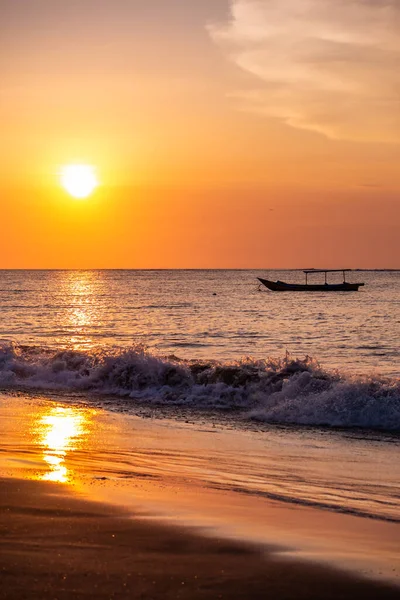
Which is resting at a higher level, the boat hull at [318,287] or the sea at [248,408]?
the boat hull at [318,287]

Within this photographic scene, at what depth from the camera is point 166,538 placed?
7129 mm

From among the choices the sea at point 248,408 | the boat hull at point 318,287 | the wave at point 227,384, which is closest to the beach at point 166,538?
the sea at point 248,408

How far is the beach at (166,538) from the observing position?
5918 mm

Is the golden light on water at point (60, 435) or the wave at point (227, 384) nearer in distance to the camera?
the golden light on water at point (60, 435)

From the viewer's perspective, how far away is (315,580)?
6160mm

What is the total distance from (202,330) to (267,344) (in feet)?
32.9

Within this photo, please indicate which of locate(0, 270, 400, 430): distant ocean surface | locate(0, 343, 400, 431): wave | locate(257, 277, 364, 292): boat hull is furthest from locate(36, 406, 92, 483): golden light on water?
locate(257, 277, 364, 292): boat hull

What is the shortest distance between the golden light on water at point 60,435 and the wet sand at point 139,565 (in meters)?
2.37

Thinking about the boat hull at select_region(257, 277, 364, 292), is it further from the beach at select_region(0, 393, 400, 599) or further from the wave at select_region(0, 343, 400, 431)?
the beach at select_region(0, 393, 400, 599)

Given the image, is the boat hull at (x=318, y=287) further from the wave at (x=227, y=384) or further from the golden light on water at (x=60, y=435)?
the golden light on water at (x=60, y=435)

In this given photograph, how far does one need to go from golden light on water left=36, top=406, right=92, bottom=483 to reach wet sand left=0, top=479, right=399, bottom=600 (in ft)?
7.76

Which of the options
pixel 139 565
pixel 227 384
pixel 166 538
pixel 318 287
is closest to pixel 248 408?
pixel 227 384

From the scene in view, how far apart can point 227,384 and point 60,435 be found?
916 cm

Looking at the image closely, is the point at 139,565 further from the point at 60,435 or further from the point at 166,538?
the point at 60,435
